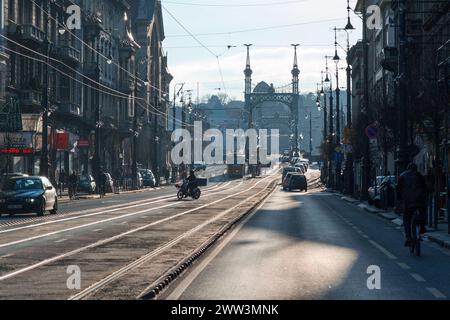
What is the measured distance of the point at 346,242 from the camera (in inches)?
926

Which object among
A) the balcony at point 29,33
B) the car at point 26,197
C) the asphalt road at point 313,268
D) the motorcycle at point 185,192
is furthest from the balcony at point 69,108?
the asphalt road at point 313,268

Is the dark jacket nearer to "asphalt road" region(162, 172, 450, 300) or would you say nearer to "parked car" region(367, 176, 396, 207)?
"asphalt road" region(162, 172, 450, 300)

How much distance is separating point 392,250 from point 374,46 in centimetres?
8534

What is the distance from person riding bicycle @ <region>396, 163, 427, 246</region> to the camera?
66.5 feet

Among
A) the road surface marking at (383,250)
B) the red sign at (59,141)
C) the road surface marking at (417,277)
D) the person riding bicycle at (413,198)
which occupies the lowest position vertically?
the road surface marking at (383,250)

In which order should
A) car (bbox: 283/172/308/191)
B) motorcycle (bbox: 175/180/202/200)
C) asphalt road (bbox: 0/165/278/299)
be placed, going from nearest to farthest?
asphalt road (bbox: 0/165/278/299) < motorcycle (bbox: 175/180/202/200) < car (bbox: 283/172/308/191)

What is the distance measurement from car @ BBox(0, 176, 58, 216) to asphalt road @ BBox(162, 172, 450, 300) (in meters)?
11.1

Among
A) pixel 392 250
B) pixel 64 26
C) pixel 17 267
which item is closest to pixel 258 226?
pixel 392 250

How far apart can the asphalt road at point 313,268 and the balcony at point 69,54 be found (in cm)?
4570

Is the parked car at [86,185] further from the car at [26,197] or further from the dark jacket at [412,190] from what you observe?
the dark jacket at [412,190]

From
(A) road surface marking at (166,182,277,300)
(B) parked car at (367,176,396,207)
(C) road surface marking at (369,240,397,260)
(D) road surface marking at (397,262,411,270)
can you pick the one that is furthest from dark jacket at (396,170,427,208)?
(B) parked car at (367,176,396,207)

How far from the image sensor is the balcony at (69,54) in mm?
71500

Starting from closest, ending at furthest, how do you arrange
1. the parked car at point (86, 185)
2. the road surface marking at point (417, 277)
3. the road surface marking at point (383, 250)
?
the road surface marking at point (417, 277) < the road surface marking at point (383, 250) < the parked car at point (86, 185)
